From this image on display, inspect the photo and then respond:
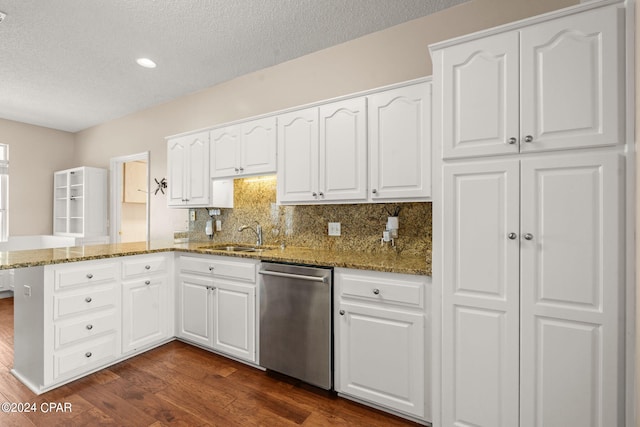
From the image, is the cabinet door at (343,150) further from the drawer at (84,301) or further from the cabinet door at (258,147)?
the drawer at (84,301)

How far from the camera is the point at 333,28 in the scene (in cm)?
Answer: 264

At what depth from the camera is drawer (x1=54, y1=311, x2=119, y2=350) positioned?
7.39 feet

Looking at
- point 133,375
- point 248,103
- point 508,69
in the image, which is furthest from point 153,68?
point 508,69

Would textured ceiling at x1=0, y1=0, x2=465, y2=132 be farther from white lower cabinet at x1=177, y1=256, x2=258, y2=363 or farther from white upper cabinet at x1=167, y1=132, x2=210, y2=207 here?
white lower cabinet at x1=177, y1=256, x2=258, y2=363

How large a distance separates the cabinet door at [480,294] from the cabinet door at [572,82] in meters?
0.22

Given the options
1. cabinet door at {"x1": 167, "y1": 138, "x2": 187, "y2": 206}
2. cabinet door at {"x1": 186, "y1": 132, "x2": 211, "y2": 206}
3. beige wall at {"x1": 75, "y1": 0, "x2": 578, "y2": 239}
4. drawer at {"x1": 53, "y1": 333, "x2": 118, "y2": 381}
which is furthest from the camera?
cabinet door at {"x1": 167, "y1": 138, "x2": 187, "y2": 206}

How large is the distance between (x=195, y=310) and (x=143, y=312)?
43cm

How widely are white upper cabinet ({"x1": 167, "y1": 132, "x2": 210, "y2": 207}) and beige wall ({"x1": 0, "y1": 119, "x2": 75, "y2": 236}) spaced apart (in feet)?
11.2

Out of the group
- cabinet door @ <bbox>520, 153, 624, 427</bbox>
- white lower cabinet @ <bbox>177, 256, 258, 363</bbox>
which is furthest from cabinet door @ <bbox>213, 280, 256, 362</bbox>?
cabinet door @ <bbox>520, 153, 624, 427</bbox>

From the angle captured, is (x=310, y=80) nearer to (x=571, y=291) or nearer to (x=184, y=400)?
(x=571, y=291)

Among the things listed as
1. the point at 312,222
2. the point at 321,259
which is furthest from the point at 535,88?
the point at 312,222

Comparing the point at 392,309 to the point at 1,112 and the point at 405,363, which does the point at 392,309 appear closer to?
the point at 405,363

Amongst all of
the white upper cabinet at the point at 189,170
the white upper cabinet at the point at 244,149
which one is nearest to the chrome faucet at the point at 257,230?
the white upper cabinet at the point at 189,170

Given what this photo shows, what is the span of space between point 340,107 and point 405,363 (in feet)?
5.97
